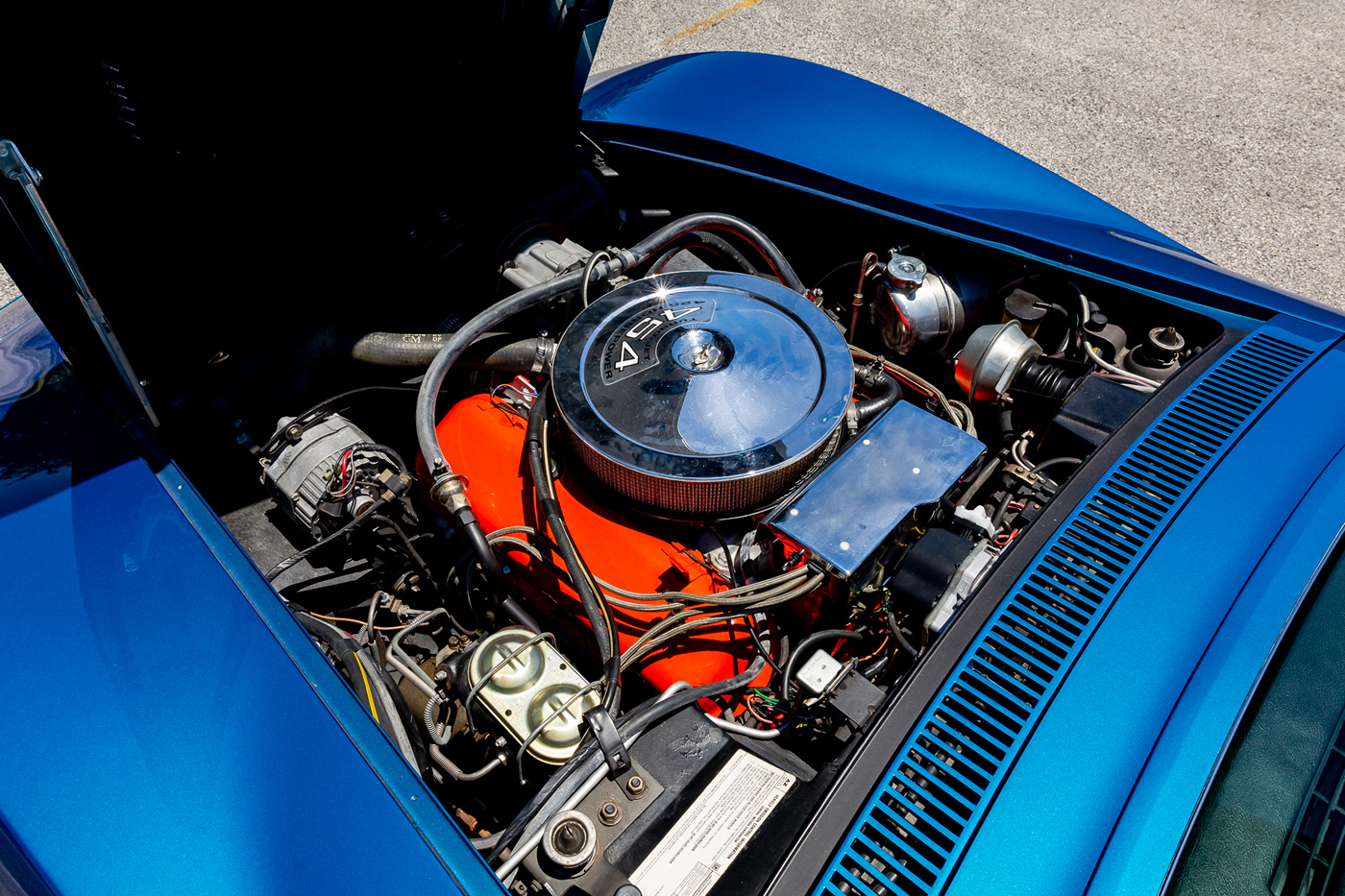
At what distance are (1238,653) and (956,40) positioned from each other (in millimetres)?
4782

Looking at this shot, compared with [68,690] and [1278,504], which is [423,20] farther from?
[1278,504]

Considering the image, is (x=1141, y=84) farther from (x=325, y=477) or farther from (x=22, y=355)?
(x=22, y=355)

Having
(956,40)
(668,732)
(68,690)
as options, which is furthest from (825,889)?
(956,40)

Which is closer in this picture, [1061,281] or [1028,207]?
[1061,281]

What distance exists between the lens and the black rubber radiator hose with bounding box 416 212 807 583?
132 cm

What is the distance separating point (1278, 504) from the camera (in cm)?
124

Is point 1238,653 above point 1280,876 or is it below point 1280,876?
above

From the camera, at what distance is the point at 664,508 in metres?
1.40

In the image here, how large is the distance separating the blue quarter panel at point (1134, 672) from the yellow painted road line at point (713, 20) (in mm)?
4373

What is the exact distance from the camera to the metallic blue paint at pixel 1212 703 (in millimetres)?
926

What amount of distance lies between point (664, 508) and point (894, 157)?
3.80 feet

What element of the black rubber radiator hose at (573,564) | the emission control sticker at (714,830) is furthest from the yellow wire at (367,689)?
the emission control sticker at (714,830)

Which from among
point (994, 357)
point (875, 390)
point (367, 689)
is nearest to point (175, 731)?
point (367, 689)

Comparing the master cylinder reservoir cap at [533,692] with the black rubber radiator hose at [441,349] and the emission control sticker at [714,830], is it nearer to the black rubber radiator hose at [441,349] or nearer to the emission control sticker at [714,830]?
the emission control sticker at [714,830]
